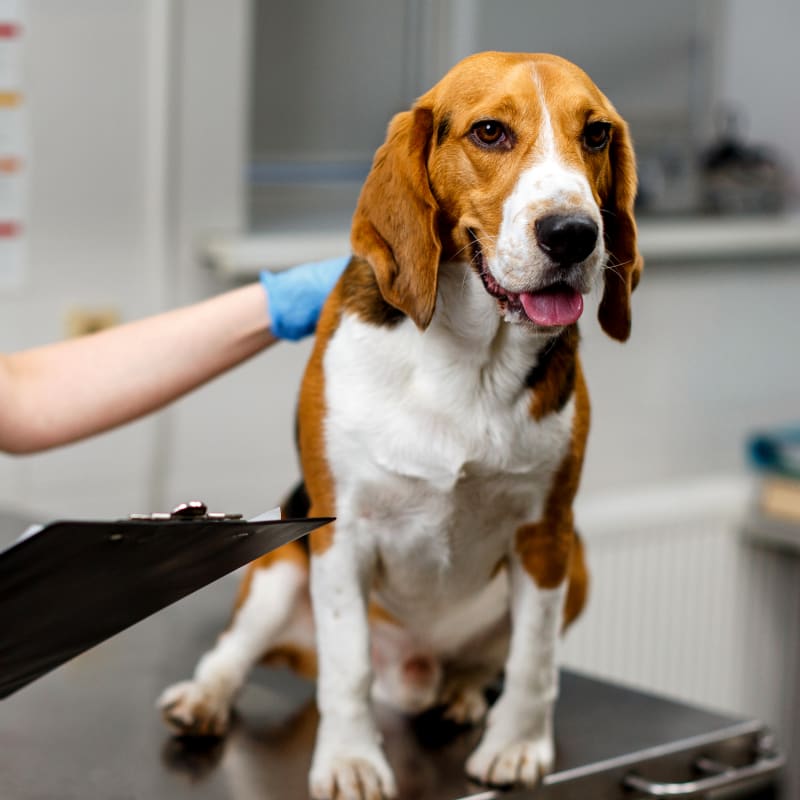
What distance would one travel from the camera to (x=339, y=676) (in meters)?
1.20

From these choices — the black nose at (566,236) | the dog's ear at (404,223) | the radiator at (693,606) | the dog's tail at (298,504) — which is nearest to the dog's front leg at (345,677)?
the dog's tail at (298,504)

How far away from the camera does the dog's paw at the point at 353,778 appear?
120 cm

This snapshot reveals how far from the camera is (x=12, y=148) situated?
7.56 ft

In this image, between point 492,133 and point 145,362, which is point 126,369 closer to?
point 145,362

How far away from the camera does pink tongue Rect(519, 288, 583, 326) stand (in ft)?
3.34

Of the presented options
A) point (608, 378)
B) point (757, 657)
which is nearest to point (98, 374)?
point (608, 378)

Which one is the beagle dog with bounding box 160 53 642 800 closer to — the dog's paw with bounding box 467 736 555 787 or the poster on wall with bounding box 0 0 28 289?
the dog's paw with bounding box 467 736 555 787

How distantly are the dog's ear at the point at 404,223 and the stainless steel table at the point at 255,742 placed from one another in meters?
0.48

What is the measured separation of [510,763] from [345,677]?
0.19m

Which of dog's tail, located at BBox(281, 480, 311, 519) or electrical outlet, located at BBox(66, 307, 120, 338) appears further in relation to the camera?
electrical outlet, located at BBox(66, 307, 120, 338)

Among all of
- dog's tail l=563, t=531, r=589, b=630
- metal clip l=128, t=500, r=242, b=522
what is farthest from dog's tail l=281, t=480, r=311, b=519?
metal clip l=128, t=500, r=242, b=522

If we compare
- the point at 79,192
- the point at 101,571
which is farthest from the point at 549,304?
the point at 79,192

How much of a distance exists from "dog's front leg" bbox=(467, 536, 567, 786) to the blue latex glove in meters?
0.38

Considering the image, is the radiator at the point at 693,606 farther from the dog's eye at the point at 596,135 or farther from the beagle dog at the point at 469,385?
the dog's eye at the point at 596,135
